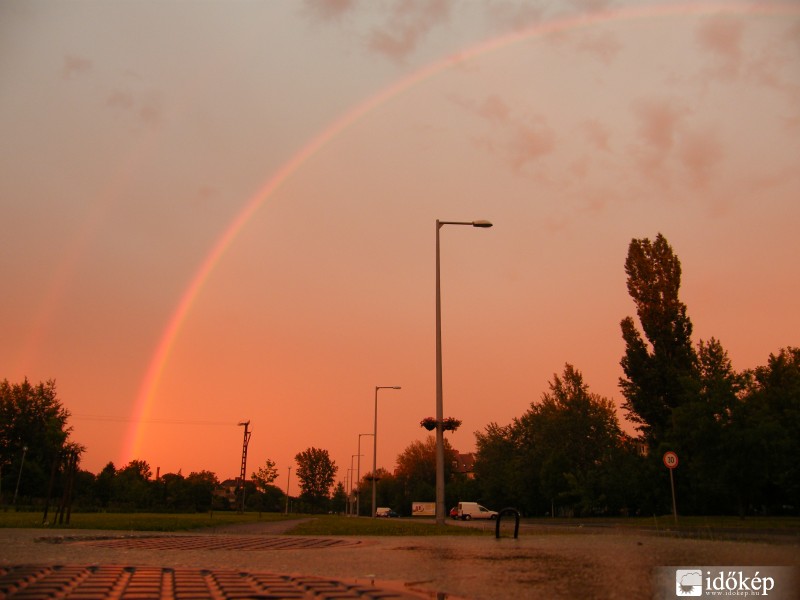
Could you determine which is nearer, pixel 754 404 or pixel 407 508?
pixel 754 404

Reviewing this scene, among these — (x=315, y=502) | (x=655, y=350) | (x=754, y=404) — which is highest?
(x=655, y=350)

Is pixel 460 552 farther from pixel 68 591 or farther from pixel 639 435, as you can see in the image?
pixel 639 435

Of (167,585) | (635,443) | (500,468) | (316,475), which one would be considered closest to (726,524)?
(635,443)

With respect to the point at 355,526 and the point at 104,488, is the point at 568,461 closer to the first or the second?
the point at 355,526

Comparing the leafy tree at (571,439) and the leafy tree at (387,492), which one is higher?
the leafy tree at (571,439)

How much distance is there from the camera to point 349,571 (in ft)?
23.5

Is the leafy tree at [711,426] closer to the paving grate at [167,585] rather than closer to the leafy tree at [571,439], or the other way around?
the leafy tree at [571,439]

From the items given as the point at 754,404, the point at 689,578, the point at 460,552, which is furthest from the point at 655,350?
the point at 689,578

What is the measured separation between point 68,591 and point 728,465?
32.9m

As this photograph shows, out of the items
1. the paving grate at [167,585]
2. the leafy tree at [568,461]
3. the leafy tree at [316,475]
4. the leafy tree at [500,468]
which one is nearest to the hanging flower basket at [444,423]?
the paving grate at [167,585]

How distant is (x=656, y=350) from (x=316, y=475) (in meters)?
99.9

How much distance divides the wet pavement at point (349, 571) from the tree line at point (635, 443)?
14.8 m

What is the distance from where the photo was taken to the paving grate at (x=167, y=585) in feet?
16.5

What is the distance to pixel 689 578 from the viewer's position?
602 cm
